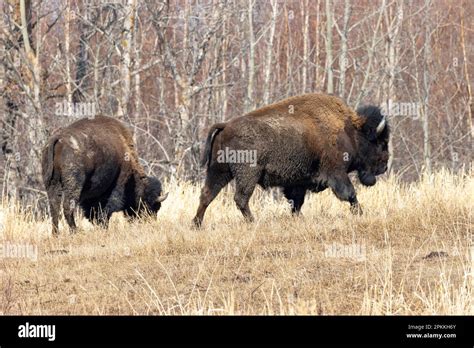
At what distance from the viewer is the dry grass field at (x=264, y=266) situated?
6.55 m

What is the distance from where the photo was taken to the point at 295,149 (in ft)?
37.3

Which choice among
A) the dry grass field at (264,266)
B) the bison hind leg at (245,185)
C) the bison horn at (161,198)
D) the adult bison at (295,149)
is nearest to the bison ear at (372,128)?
the adult bison at (295,149)

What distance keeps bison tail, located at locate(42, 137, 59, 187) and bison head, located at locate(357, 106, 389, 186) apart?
4.60 meters

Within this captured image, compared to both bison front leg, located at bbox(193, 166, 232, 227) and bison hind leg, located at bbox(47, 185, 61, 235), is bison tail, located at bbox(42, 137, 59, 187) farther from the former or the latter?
bison front leg, located at bbox(193, 166, 232, 227)

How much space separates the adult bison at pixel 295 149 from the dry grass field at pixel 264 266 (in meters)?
0.58

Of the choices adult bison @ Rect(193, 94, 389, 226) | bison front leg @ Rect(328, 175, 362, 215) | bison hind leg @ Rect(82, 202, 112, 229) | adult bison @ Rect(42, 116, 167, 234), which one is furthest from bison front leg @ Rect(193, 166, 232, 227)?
bison hind leg @ Rect(82, 202, 112, 229)

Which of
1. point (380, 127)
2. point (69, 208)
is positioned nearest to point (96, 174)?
point (69, 208)

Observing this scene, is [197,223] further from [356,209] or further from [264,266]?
[264,266]

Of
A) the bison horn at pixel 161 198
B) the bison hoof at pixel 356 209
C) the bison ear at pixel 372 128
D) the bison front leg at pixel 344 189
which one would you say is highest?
the bison ear at pixel 372 128

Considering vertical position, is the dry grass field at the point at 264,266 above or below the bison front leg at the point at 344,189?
below

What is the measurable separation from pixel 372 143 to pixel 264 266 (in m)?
4.79

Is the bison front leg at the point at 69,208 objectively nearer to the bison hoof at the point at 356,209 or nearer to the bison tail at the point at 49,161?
the bison tail at the point at 49,161

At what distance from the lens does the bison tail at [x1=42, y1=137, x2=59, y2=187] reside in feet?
40.0
